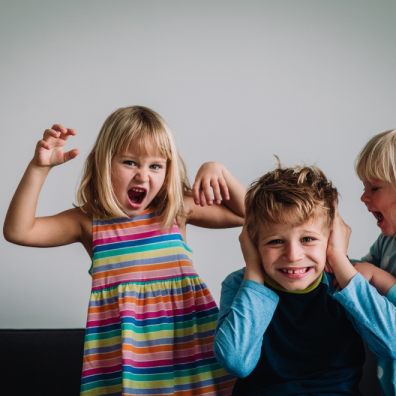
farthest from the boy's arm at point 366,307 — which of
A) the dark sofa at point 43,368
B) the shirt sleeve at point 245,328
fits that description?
the dark sofa at point 43,368

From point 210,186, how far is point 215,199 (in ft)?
0.12

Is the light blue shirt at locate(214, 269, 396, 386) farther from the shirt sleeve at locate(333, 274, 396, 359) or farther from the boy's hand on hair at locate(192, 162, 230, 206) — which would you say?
the boy's hand on hair at locate(192, 162, 230, 206)

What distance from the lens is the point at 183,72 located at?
6.71 ft

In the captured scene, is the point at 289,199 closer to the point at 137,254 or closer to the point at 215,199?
the point at 215,199

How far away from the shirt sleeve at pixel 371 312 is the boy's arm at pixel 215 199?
0.33m

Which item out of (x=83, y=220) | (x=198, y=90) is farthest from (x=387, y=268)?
(x=198, y=90)

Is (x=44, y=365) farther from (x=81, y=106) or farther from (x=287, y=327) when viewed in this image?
(x=287, y=327)

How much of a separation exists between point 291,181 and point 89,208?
1.45ft

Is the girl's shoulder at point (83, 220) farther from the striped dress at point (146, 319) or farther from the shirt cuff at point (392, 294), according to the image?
the shirt cuff at point (392, 294)

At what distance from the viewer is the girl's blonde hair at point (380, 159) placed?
4.28ft

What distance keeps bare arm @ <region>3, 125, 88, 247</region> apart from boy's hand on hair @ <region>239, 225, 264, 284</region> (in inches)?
14.6

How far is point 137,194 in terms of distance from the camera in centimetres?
145

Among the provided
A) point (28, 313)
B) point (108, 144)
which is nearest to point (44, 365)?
point (28, 313)

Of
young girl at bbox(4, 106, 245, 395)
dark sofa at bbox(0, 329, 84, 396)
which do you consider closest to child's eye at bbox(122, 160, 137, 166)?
young girl at bbox(4, 106, 245, 395)
